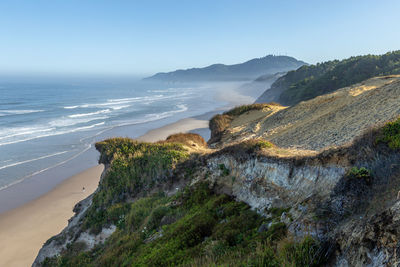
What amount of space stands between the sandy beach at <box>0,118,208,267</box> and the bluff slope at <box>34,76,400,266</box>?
4.26m

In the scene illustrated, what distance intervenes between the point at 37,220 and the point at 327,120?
20502 mm

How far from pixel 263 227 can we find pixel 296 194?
4.99 feet

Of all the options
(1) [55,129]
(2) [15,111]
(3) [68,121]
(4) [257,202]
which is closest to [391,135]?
(4) [257,202]

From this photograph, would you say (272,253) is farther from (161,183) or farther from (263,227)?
(161,183)

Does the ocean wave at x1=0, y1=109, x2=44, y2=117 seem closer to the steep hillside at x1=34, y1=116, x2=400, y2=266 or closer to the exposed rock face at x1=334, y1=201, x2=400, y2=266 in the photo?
the steep hillside at x1=34, y1=116, x2=400, y2=266

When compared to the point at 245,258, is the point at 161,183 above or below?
below

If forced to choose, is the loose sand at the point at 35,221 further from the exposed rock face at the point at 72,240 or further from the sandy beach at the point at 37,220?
the exposed rock face at the point at 72,240

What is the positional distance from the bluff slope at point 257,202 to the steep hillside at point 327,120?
12 cm

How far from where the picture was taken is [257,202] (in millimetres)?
8242

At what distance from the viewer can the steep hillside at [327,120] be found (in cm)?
1091

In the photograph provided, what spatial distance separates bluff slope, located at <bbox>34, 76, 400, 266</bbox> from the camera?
15.1ft

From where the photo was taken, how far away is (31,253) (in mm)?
15297

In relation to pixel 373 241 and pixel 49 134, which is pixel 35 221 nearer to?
pixel 373 241

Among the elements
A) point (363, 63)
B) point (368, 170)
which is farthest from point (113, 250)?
point (363, 63)
